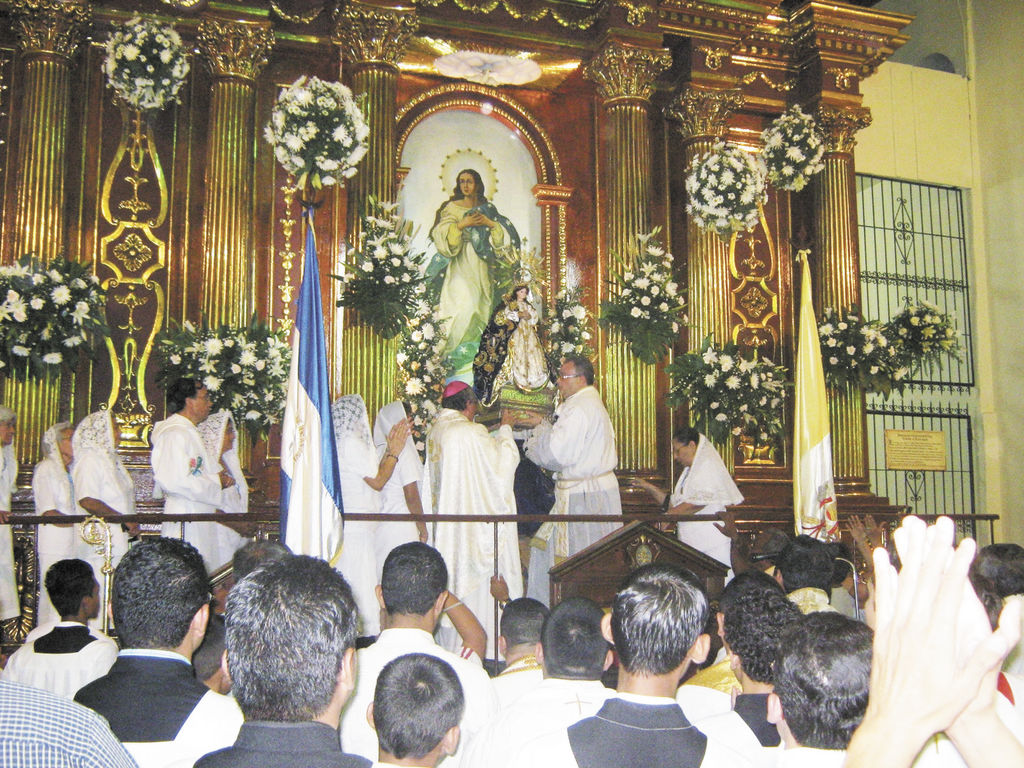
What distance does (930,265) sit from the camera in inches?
592

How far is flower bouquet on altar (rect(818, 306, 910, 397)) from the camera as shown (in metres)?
12.1

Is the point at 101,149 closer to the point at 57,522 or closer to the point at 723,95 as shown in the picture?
the point at 57,522

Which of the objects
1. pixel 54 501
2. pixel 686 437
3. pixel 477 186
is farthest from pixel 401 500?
pixel 477 186

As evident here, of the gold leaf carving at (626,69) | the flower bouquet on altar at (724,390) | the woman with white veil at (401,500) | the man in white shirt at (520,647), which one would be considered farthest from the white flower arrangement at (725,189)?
the man in white shirt at (520,647)

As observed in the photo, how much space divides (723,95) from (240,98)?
571 centimetres

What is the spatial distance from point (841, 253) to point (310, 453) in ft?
29.9

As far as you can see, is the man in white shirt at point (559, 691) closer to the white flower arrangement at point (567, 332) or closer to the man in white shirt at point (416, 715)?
the man in white shirt at point (416, 715)

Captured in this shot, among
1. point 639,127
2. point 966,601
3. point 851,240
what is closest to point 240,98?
point 639,127

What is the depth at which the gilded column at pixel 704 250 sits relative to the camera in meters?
12.4

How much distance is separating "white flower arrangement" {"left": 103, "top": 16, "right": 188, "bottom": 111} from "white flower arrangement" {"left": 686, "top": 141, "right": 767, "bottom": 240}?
5519 millimetres

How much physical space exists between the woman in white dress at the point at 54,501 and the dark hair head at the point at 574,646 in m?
4.68

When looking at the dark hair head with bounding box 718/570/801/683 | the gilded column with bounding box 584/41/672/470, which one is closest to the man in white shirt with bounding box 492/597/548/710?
the dark hair head with bounding box 718/570/801/683

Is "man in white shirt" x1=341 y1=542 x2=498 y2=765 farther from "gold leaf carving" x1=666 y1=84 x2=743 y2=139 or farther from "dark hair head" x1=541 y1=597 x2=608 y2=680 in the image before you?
"gold leaf carving" x1=666 y1=84 x2=743 y2=139

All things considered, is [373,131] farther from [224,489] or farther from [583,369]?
[224,489]
